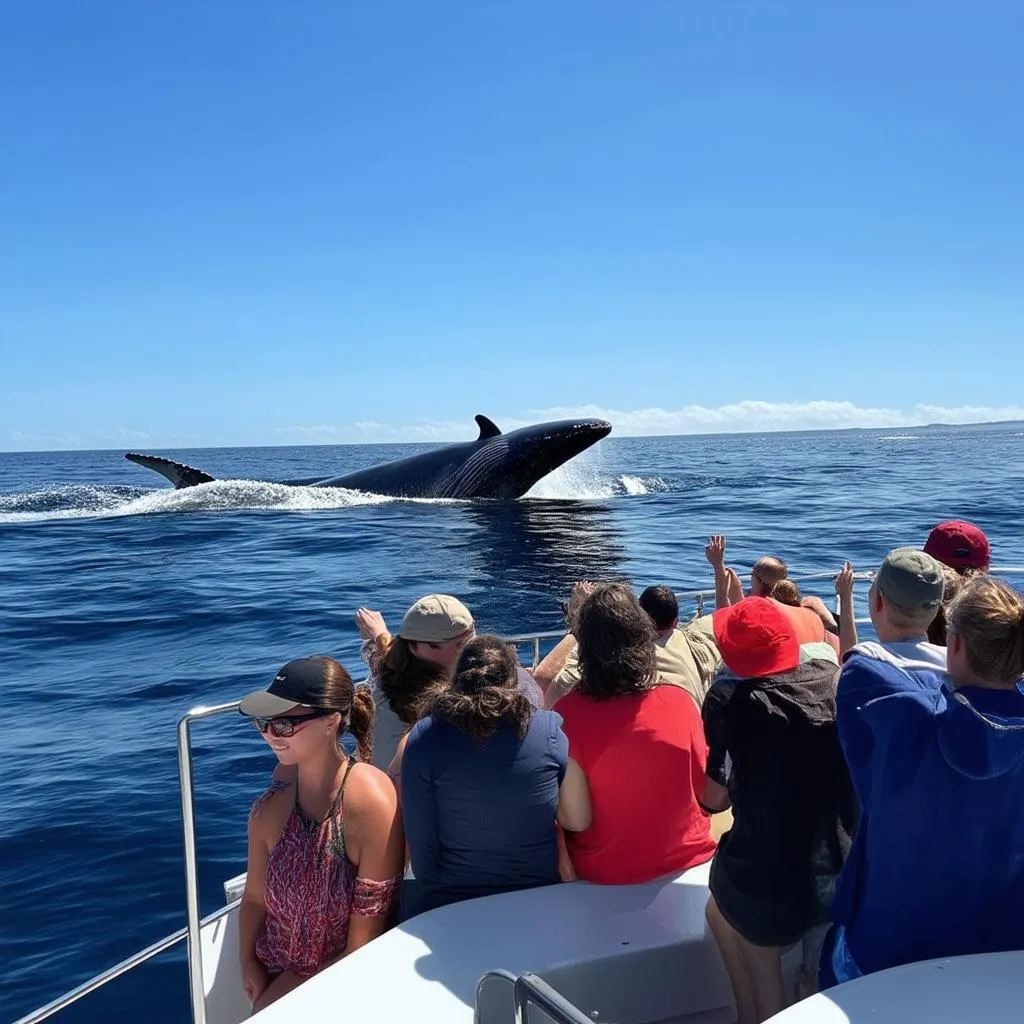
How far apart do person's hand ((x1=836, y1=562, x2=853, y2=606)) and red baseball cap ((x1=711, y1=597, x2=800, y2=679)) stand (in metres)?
1.64

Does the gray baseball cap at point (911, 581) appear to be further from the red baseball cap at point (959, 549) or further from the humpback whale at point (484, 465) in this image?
the humpback whale at point (484, 465)

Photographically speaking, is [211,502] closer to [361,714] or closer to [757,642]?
[361,714]

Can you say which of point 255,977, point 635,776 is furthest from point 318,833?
point 635,776

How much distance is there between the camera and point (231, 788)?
7.20m

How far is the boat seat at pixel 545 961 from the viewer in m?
2.76

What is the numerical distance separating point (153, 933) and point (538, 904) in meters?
3.13

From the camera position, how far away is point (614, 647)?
332 cm

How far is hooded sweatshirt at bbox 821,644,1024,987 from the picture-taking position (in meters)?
2.36

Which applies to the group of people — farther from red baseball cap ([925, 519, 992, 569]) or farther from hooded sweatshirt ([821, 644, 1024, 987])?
red baseball cap ([925, 519, 992, 569])

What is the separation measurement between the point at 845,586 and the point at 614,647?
5.80ft

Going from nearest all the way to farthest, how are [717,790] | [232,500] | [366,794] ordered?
[717,790]
[366,794]
[232,500]

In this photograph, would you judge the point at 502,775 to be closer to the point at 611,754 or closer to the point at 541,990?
the point at 611,754

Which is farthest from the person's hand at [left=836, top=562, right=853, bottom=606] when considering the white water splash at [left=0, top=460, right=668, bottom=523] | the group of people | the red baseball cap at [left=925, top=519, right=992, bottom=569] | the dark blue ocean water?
the white water splash at [left=0, top=460, right=668, bottom=523]

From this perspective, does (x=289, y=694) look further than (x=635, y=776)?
No
